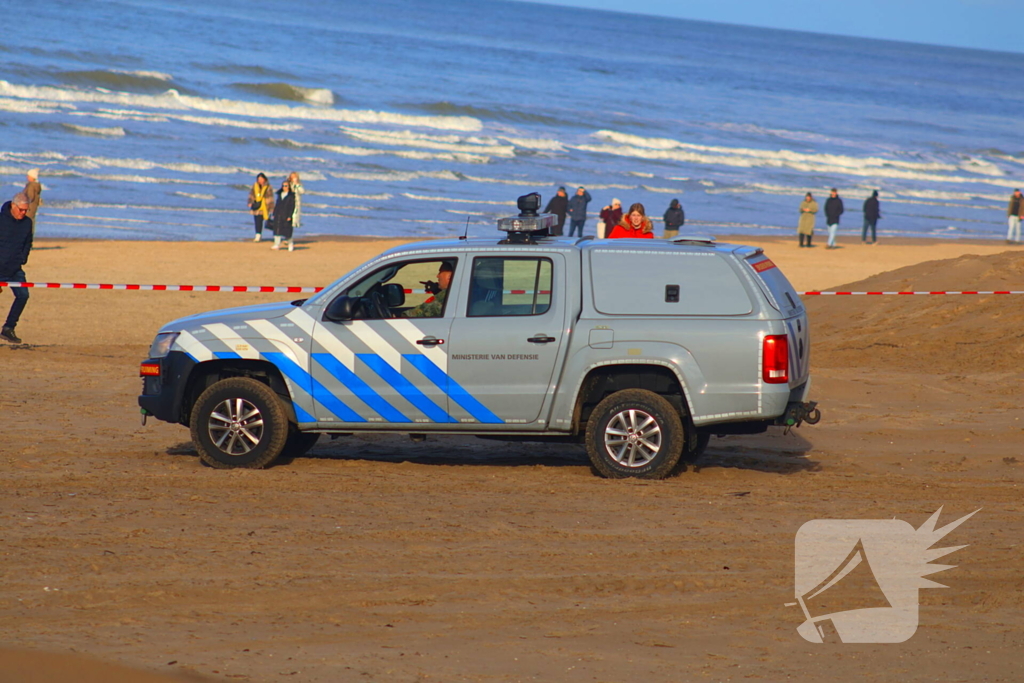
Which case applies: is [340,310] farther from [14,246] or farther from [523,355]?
[14,246]

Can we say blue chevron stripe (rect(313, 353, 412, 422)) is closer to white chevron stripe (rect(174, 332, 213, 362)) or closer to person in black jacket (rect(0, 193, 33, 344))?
white chevron stripe (rect(174, 332, 213, 362))

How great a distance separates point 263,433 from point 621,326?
2780 millimetres

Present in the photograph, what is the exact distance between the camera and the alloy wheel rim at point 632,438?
835cm

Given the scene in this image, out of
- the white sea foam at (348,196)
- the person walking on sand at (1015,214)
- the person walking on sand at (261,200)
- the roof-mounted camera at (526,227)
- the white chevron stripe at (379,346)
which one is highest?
the person walking on sand at (1015,214)

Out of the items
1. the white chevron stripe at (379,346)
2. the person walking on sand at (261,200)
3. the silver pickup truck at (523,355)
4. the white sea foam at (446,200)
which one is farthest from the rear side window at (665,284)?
the white sea foam at (446,200)

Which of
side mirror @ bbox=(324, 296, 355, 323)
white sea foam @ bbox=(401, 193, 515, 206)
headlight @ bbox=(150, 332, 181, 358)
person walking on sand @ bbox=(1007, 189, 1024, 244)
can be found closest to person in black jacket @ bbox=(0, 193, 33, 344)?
headlight @ bbox=(150, 332, 181, 358)

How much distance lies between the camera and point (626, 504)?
772 cm

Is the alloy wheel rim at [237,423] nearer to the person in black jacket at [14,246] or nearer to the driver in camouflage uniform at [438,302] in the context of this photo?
the driver in camouflage uniform at [438,302]

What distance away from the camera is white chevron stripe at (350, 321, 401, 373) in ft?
27.8

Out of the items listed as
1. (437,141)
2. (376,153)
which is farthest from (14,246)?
(437,141)

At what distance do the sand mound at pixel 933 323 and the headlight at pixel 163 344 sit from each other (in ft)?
27.9

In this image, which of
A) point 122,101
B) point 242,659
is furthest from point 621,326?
point 122,101

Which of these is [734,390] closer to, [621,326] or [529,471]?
[621,326]

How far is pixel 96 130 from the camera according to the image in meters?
41.2
